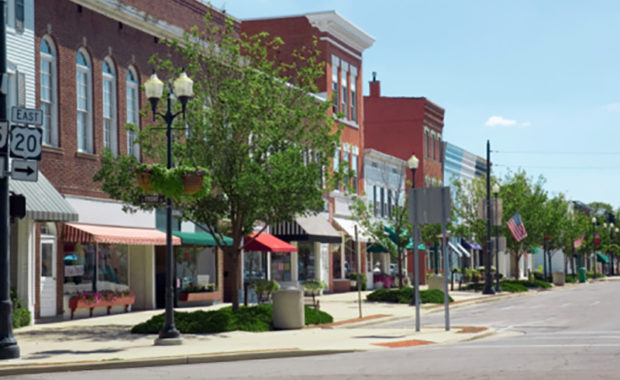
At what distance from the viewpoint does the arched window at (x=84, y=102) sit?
28.7 meters

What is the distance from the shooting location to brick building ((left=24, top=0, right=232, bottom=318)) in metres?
26.9

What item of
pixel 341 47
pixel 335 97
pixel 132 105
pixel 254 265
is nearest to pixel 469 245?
pixel 341 47

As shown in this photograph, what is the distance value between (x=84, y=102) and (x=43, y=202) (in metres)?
5.24

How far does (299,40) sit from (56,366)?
111 ft

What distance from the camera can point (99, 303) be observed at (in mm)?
28391

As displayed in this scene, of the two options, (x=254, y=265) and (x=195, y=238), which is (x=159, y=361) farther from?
(x=254, y=265)

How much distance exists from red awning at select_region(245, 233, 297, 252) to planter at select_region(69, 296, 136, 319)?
5.34 metres

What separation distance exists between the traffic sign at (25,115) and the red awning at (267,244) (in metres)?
17.7

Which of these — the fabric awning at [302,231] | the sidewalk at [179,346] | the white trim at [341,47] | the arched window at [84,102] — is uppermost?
the white trim at [341,47]

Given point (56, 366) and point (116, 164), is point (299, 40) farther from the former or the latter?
point (56, 366)

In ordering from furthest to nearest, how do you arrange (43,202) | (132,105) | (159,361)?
(132,105) < (43,202) < (159,361)

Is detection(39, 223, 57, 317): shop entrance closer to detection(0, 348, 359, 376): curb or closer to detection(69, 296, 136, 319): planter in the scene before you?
detection(69, 296, 136, 319): planter

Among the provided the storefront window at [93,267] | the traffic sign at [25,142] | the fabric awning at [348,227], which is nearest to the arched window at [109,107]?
the storefront window at [93,267]

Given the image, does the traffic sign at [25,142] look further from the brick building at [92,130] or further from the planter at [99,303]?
the planter at [99,303]
